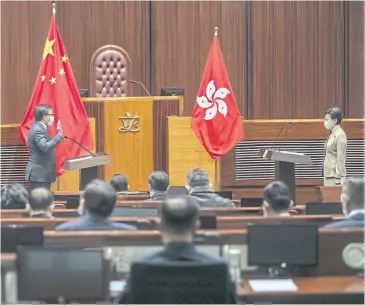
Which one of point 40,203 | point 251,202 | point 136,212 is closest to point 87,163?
point 251,202

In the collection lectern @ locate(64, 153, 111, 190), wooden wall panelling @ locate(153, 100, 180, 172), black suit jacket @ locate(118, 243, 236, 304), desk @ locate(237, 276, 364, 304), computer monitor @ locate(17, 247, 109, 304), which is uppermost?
wooden wall panelling @ locate(153, 100, 180, 172)

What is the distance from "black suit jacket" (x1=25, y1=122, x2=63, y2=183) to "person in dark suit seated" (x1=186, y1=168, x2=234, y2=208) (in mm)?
2175

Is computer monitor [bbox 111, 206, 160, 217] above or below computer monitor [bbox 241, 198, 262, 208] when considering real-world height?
above

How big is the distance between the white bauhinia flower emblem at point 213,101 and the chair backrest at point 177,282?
5.34 metres

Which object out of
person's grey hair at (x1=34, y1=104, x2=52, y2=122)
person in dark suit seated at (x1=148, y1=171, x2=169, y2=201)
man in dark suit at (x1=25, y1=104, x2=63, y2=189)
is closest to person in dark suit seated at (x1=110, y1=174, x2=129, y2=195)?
person in dark suit seated at (x1=148, y1=171, x2=169, y2=201)

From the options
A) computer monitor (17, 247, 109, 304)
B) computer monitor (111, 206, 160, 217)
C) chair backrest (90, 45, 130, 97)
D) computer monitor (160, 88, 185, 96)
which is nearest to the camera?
computer monitor (17, 247, 109, 304)

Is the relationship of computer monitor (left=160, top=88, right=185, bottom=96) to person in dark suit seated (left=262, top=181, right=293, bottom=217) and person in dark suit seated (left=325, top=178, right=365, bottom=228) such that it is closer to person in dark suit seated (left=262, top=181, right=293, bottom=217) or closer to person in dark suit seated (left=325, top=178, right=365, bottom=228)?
person in dark suit seated (left=262, top=181, right=293, bottom=217)

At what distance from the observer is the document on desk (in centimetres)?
366

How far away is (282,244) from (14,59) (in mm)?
7403

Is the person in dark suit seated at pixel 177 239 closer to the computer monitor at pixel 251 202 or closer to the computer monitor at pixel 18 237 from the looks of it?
the computer monitor at pixel 18 237

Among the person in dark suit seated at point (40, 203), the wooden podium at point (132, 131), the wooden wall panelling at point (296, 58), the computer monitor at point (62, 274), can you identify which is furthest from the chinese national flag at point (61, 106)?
the computer monitor at point (62, 274)

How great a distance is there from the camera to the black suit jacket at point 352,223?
4.21 m

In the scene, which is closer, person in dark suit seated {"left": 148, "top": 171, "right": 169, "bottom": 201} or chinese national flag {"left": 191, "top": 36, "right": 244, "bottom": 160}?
person in dark suit seated {"left": 148, "top": 171, "right": 169, "bottom": 201}

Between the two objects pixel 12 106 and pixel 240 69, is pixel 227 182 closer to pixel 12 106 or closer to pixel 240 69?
pixel 240 69
